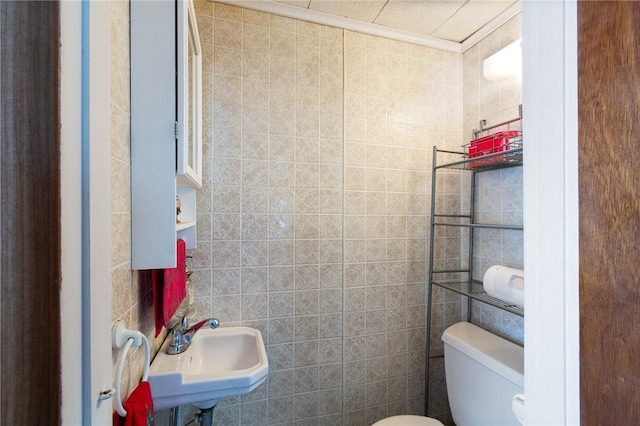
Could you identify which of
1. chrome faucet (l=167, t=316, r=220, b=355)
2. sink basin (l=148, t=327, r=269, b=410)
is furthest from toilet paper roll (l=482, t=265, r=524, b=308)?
chrome faucet (l=167, t=316, r=220, b=355)

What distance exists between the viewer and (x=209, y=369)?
1146 mm

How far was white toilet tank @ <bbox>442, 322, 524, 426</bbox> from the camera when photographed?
104 centimetres

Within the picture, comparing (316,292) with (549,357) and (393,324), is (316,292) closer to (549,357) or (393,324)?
(393,324)

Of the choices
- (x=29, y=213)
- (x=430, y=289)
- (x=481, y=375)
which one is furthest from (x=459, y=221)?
(x=29, y=213)

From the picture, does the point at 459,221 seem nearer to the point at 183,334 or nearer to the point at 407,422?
the point at 407,422

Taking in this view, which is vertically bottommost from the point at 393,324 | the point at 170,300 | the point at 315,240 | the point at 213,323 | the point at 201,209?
the point at 393,324

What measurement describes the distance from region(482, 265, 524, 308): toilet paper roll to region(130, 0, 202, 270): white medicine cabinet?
1.20 m

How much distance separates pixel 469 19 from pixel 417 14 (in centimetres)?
28

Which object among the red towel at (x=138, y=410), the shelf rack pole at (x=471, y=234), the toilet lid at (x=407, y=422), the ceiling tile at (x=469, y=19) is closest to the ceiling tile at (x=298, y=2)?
the ceiling tile at (x=469, y=19)

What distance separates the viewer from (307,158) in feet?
4.50

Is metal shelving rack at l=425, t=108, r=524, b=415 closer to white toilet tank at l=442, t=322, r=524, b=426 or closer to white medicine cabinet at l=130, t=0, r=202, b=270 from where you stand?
white toilet tank at l=442, t=322, r=524, b=426

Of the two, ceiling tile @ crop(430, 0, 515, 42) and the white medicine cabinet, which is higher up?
ceiling tile @ crop(430, 0, 515, 42)

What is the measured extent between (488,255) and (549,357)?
3.72 feet

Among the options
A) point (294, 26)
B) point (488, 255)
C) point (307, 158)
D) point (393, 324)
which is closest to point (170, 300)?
point (307, 158)
